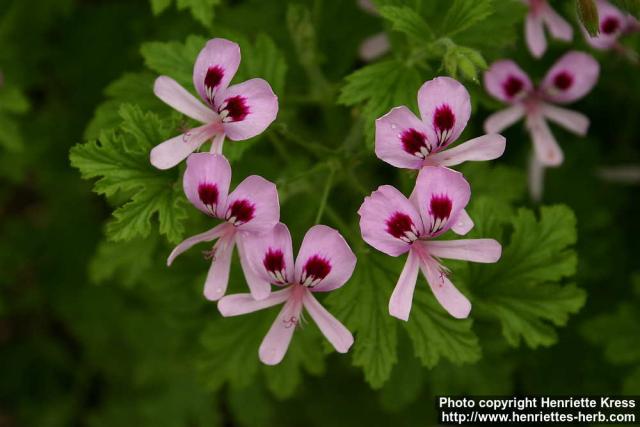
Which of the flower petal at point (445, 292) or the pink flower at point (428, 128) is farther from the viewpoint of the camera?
the flower petal at point (445, 292)

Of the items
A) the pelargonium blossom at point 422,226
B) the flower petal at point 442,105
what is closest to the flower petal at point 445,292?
the pelargonium blossom at point 422,226

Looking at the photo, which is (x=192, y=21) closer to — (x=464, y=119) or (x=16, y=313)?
(x=464, y=119)

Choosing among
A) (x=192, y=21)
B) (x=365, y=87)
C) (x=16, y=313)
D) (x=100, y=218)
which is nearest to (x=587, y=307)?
(x=365, y=87)

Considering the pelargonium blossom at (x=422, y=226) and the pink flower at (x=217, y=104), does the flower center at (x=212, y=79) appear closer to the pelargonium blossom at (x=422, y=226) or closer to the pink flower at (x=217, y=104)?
the pink flower at (x=217, y=104)

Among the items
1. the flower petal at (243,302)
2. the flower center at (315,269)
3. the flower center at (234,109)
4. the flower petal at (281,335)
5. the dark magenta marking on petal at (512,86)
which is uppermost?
the dark magenta marking on petal at (512,86)

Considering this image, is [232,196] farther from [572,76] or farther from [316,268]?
[572,76]

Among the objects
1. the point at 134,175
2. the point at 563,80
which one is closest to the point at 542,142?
the point at 563,80
